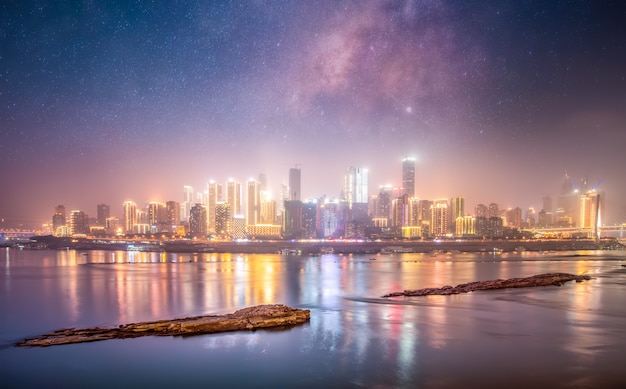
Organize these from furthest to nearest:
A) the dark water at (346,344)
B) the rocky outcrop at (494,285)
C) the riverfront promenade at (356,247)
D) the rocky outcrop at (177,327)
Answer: the riverfront promenade at (356,247) → the rocky outcrop at (494,285) → the rocky outcrop at (177,327) → the dark water at (346,344)

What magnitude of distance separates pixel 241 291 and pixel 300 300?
7556 mm

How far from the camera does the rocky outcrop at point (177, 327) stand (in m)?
22.0

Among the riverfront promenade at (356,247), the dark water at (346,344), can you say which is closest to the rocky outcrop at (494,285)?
the dark water at (346,344)

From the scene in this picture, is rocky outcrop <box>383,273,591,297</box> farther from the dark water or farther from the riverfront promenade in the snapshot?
the riverfront promenade

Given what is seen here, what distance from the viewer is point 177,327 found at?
74.2 feet

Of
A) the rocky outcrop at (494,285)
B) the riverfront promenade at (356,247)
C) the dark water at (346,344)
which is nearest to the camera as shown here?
the dark water at (346,344)

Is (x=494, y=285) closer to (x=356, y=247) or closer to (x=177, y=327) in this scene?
(x=177, y=327)

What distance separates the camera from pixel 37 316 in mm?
30125

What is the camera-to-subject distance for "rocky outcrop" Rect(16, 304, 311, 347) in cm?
2195

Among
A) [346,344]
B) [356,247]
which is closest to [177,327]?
[346,344]

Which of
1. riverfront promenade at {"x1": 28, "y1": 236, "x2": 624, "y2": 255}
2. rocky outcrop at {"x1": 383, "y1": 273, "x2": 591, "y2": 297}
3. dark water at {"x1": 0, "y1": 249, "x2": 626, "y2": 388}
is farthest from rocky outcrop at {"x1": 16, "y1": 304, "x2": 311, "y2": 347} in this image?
riverfront promenade at {"x1": 28, "y1": 236, "x2": 624, "y2": 255}

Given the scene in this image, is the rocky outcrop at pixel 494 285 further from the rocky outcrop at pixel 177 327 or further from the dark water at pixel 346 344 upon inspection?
the rocky outcrop at pixel 177 327

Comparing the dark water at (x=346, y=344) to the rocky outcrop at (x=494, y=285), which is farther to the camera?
the rocky outcrop at (x=494, y=285)

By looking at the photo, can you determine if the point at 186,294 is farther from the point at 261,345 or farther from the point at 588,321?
the point at 588,321
